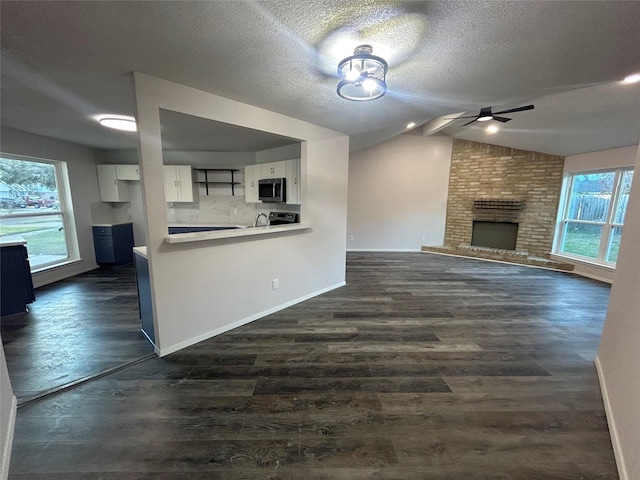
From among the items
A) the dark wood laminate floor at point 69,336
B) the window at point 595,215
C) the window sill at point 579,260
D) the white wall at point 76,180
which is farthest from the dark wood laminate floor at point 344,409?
the white wall at point 76,180

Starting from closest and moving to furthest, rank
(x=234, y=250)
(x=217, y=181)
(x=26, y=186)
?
(x=234, y=250) → (x=26, y=186) → (x=217, y=181)

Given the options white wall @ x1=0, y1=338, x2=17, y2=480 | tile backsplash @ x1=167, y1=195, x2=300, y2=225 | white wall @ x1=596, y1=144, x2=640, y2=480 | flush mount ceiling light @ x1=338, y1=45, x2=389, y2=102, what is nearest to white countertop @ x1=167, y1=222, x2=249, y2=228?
tile backsplash @ x1=167, y1=195, x2=300, y2=225

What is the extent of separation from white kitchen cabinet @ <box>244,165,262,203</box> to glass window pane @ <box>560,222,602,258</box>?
6496mm

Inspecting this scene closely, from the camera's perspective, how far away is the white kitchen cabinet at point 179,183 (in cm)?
511

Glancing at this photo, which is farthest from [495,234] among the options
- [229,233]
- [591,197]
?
[229,233]

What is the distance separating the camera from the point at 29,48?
162 centimetres

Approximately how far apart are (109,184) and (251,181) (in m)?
2.87

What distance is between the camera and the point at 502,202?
622cm

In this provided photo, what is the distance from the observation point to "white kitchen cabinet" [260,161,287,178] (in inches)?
169

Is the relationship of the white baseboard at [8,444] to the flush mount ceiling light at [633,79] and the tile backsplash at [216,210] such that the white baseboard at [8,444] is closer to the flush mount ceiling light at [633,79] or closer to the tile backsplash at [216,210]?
the tile backsplash at [216,210]

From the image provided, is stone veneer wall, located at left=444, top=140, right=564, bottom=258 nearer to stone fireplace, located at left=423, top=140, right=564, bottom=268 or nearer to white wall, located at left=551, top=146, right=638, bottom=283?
stone fireplace, located at left=423, top=140, right=564, bottom=268

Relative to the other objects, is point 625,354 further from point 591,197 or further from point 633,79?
point 591,197

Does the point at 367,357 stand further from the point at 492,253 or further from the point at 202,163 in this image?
the point at 492,253

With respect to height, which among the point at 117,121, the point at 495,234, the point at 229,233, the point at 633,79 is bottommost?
the point at 495,234
